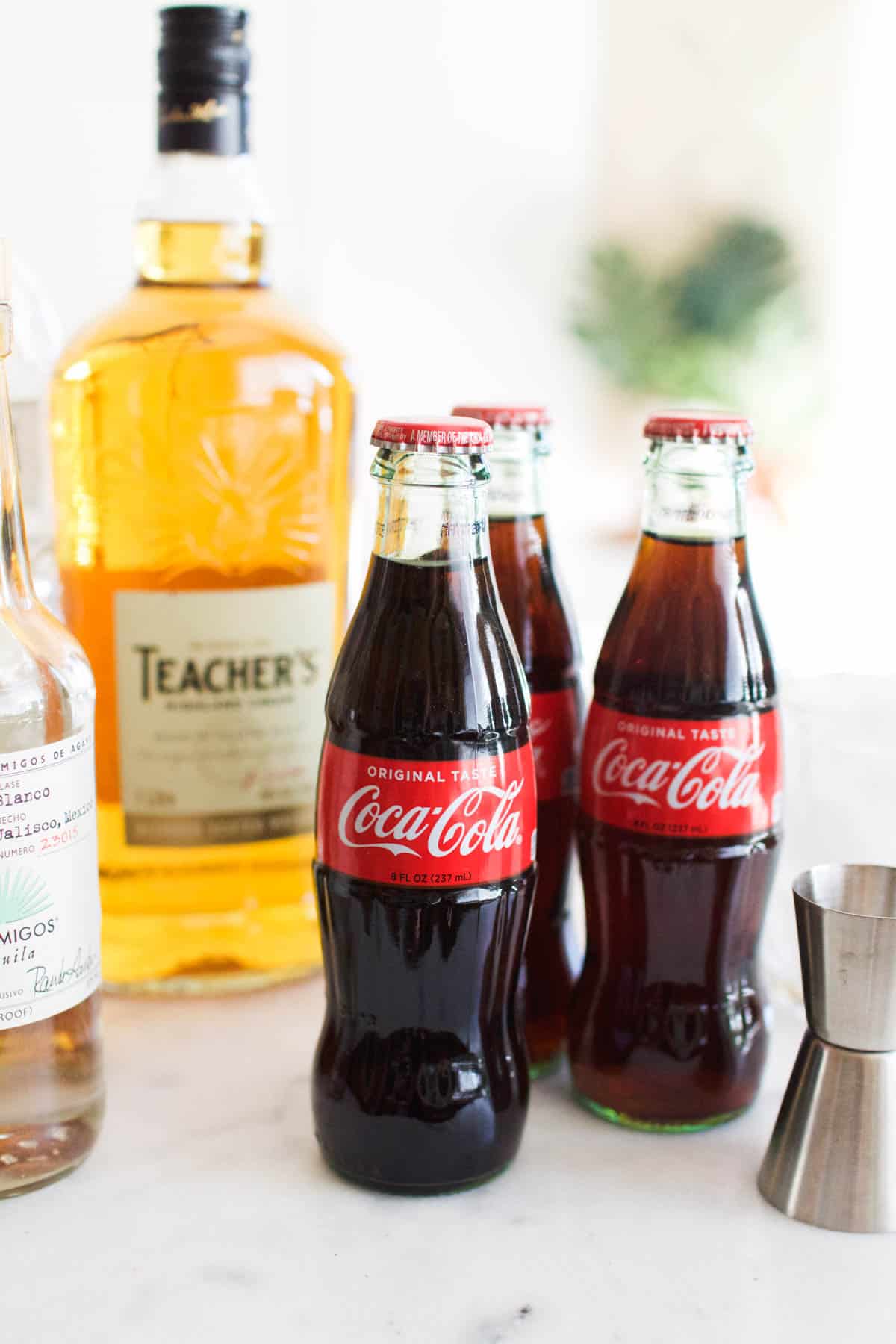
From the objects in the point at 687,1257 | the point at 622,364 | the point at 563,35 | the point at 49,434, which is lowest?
the point at 687,1257

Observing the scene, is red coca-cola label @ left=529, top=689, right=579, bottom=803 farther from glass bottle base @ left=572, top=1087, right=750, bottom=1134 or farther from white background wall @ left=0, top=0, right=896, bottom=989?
white background wall @ left=0, top=0, right=896, bottom=989

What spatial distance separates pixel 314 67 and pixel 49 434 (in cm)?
103

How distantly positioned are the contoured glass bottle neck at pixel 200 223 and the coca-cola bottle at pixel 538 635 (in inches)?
7.8

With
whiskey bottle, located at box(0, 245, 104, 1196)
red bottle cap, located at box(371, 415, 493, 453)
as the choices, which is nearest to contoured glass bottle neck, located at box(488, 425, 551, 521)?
red bottle cap, located at box(371, 415, 493, 453)

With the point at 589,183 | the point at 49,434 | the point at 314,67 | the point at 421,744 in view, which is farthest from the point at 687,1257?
the point at 589,183

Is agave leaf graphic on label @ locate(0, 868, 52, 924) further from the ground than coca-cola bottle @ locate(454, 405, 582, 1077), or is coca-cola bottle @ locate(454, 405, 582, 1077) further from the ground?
coca-cola bottle @ locate(454, 405, 582, 1077)

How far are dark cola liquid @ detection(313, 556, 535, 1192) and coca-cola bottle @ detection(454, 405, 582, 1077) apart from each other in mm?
60

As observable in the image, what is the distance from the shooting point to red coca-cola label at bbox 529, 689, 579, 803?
67 cm

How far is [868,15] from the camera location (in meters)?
1.86

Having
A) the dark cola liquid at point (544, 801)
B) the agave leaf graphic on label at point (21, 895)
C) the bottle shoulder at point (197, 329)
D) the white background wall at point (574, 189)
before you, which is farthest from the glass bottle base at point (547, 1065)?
the white background wall at point (574, 189)

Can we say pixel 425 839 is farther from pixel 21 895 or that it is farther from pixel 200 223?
pixel 200 223

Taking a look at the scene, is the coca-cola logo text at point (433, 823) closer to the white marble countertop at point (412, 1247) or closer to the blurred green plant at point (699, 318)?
the white marble countertop at point (412, 1247)

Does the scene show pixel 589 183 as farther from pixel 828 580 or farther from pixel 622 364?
pixel 828 580

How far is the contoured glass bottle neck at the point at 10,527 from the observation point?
1.90 feet
